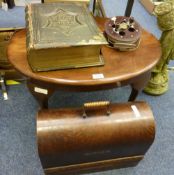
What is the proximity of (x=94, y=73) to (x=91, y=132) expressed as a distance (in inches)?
9.4

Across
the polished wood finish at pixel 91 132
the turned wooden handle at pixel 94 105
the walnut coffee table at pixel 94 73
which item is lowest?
the polished wood finish at pixel 91 132

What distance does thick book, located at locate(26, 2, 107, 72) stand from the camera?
2.63 ft

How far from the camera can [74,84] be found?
33.9 inches

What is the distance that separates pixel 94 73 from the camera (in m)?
0.89

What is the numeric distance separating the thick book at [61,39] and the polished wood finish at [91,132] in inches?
7.6

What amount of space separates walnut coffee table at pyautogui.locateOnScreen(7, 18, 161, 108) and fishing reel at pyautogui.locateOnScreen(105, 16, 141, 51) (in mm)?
Result: 27

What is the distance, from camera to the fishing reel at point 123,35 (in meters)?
0.96

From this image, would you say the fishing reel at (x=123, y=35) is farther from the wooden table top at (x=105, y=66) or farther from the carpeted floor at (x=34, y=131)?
the carpeted floor at (x=34, y=131)

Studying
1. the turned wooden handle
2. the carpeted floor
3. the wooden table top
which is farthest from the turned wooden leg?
the turned wooden handle

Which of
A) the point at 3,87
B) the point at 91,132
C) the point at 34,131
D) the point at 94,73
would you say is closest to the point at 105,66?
the point at 94,73

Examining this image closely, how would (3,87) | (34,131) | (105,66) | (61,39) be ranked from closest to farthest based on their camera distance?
1. (61,39)
2. (105,66)
3. (34,131)
4. (3,87)

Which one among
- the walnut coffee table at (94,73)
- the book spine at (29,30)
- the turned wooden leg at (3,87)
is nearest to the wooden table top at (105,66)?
the walnut coffee table at (94,73)

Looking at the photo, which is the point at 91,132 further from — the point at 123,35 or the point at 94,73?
the point at 123,35

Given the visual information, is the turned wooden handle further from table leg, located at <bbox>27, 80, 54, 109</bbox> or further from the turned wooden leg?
the turned wooden leg
